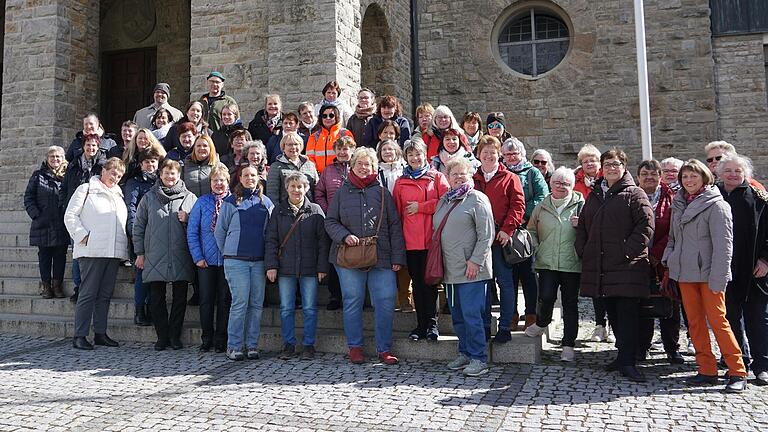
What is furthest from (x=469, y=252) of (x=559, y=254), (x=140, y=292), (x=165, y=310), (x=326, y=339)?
(x=140, y=292)

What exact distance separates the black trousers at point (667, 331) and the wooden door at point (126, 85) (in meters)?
12.4

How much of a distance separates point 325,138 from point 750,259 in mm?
4181

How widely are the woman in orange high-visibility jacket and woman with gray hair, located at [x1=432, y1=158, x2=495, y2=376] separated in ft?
6.37

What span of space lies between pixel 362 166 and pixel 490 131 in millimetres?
2207

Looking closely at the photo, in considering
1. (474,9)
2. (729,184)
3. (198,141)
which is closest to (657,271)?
(729,184)

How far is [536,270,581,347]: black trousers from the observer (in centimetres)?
552

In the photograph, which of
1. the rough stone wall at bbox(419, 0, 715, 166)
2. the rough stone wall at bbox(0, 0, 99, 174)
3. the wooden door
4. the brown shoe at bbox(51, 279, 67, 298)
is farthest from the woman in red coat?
the wooden door

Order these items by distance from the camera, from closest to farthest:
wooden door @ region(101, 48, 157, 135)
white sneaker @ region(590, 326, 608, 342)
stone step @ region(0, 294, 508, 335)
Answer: stone step @ region(0, 294, 508, 335)
white sneaker @ region(590, 326, 608, 342)
wooden door @ region(101, 48, 157, 135)

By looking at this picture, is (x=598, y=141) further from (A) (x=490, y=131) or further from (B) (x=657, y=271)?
(B) (x=657, y=271)

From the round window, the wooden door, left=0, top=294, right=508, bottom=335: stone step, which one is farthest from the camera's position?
the wooden door

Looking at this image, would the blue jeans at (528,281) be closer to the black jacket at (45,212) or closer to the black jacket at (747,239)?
the black jacket at (747,239)

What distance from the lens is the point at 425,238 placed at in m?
5.55

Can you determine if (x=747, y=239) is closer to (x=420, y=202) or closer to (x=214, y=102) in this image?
(x=420, y=202)

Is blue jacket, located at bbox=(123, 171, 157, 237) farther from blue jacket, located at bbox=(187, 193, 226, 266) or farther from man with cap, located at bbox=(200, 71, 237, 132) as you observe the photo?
man with cap, located at bbox=(200, 71, 237, 132)
